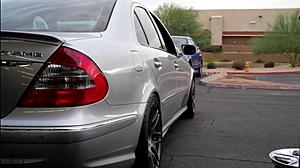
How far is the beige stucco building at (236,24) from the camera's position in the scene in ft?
201

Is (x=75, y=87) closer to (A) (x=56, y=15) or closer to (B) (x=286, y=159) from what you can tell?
(A) (x=56, y=15)

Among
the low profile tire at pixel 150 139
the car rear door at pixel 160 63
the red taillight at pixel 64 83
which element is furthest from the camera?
the car rear door at pixel 160 63

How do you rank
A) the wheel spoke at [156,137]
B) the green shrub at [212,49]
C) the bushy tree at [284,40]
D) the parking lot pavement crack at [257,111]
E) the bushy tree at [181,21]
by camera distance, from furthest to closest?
1. the green shrub at [212,49]
2. the bushy tree at [181,21]
3. the bushy tree at [284,40]
4. the parking lot pavement crack at [257,111]
5. the wheel spoke at [156,137]

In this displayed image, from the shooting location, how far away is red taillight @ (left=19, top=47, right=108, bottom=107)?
9.43ft

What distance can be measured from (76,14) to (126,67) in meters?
0.77

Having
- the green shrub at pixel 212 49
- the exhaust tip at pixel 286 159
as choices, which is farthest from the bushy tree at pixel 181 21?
the exhaust tip at pixel 286 159

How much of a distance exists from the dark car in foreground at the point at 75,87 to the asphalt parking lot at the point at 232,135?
1005mm

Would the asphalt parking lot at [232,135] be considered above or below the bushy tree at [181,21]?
below

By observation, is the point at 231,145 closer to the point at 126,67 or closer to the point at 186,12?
the point at 126,67

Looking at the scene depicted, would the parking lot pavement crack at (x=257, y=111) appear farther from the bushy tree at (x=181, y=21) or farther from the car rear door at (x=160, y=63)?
the bushy tree at (x=181, y=21)

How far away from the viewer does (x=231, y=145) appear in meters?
5.53

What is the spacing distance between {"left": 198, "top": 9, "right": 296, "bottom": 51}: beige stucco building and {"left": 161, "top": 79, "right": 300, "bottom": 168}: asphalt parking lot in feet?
171

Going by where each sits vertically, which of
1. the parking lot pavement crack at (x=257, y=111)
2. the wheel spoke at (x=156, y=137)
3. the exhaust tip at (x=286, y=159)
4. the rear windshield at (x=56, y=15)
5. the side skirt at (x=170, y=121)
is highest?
the rear windshield at (x=56, y=15)

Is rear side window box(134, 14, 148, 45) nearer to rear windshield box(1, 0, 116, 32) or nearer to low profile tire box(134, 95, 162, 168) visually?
rear windshield box(1, 0, 116, 32)
